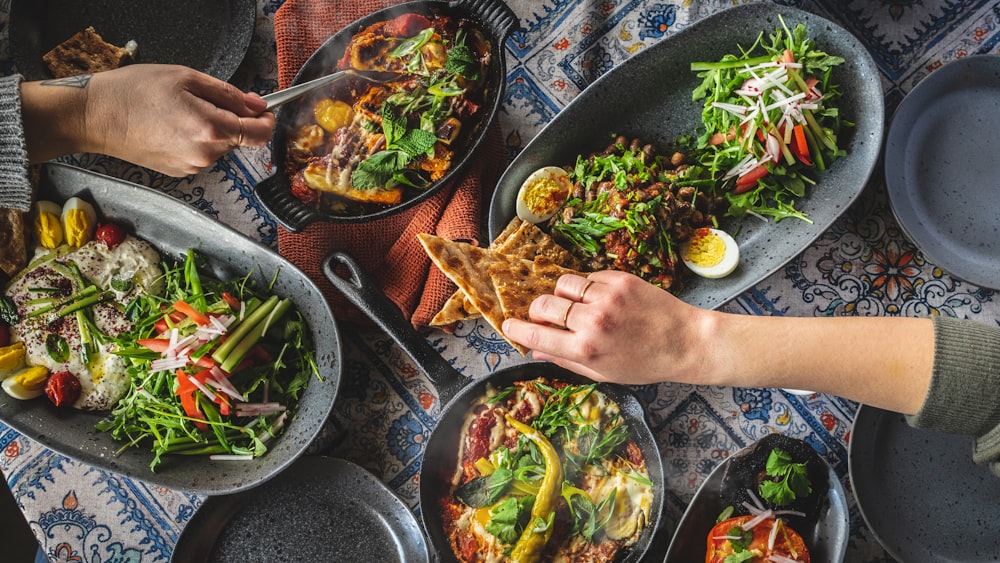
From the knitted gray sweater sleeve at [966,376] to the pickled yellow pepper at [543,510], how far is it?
1217mm

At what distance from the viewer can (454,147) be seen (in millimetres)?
2789

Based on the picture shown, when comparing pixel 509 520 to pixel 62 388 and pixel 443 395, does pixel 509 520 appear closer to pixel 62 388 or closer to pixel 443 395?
pixel 443 395

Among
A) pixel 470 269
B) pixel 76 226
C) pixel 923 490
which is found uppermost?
pixel 76 226

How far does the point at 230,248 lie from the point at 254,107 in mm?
618

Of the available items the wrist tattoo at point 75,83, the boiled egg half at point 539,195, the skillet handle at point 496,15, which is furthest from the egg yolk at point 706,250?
the wrist tattoo at point 75,83

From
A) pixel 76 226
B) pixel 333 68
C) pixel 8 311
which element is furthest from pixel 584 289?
pixel 8 311

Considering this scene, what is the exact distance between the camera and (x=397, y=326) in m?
2.70

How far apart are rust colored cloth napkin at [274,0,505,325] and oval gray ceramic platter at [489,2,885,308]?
194 millimetres

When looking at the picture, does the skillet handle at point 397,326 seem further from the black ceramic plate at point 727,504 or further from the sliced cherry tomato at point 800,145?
the sliced cherry tomato at point 800,145

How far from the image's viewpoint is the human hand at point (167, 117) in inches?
89.7

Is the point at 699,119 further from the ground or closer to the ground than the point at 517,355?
further from the ground

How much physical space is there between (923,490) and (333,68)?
9.31 feet

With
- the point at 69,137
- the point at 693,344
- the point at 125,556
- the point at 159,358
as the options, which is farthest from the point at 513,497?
the point at 69,137

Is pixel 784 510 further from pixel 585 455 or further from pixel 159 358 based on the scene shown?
pixel 159 358
